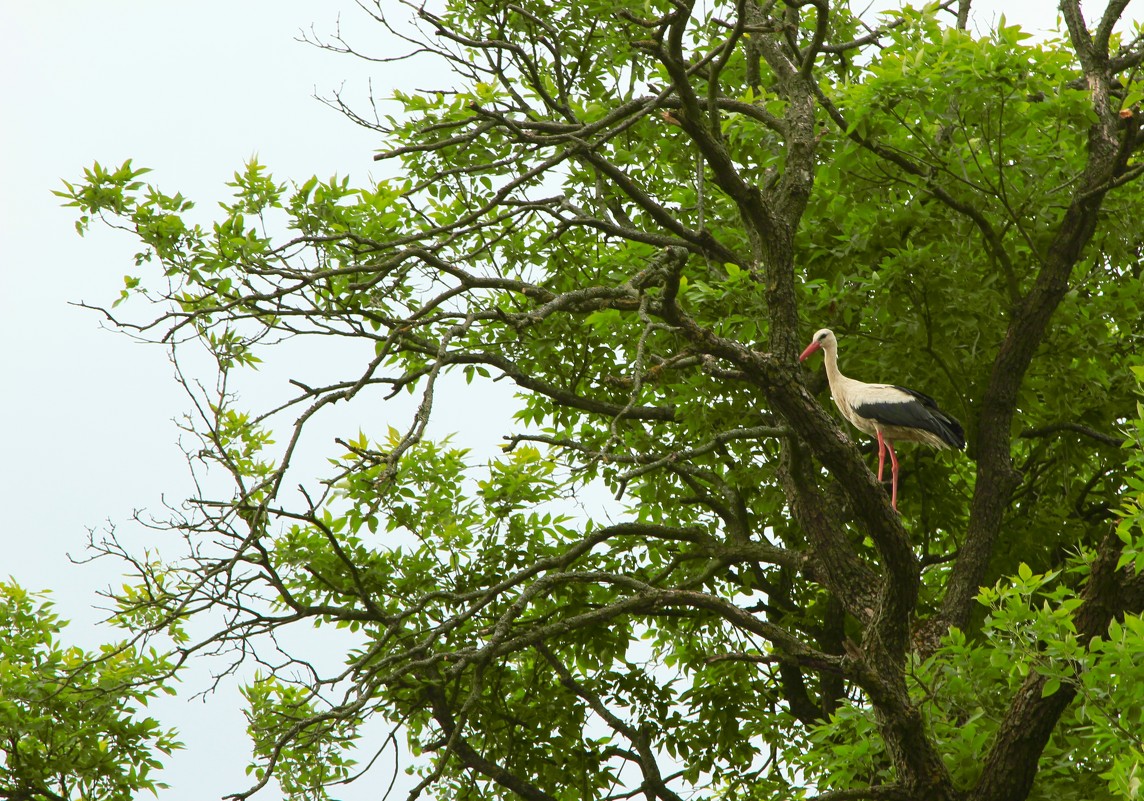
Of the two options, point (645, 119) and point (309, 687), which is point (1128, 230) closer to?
point (645, 119)

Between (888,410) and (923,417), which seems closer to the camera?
(923,417)

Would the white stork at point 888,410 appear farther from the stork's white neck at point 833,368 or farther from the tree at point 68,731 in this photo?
the tree at point 68,731

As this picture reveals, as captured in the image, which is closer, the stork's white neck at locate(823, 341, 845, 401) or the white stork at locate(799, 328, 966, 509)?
the white stork at locate(799, 328, 966, 509)

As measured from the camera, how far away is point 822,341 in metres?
9.55

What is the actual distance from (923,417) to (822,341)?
3.58ft

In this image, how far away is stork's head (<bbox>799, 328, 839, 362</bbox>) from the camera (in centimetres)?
943

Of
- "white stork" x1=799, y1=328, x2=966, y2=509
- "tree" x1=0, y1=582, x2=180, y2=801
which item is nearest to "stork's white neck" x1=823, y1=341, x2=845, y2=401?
"white stork" x1=799, y1=328, x2=966, y2=509

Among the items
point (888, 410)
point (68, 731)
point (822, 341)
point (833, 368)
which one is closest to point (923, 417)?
point (888, 410)

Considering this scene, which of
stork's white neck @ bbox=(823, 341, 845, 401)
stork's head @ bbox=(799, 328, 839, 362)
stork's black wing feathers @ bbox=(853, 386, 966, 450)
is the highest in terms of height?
stork's head @ bbox=(799, 328, 839, 362)

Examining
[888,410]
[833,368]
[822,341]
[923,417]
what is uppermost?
[822,341]

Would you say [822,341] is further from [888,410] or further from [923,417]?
[923,417]

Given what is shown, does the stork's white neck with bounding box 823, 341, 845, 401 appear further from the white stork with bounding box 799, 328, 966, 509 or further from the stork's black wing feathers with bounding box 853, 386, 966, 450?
the stork's black wing feathers with bounding box 853, 386, 966, 450

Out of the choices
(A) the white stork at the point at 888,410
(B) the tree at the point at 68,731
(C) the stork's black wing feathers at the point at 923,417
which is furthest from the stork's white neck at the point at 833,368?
(B) the tree at the point at 68,731

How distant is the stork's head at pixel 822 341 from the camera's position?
9.43 metres
